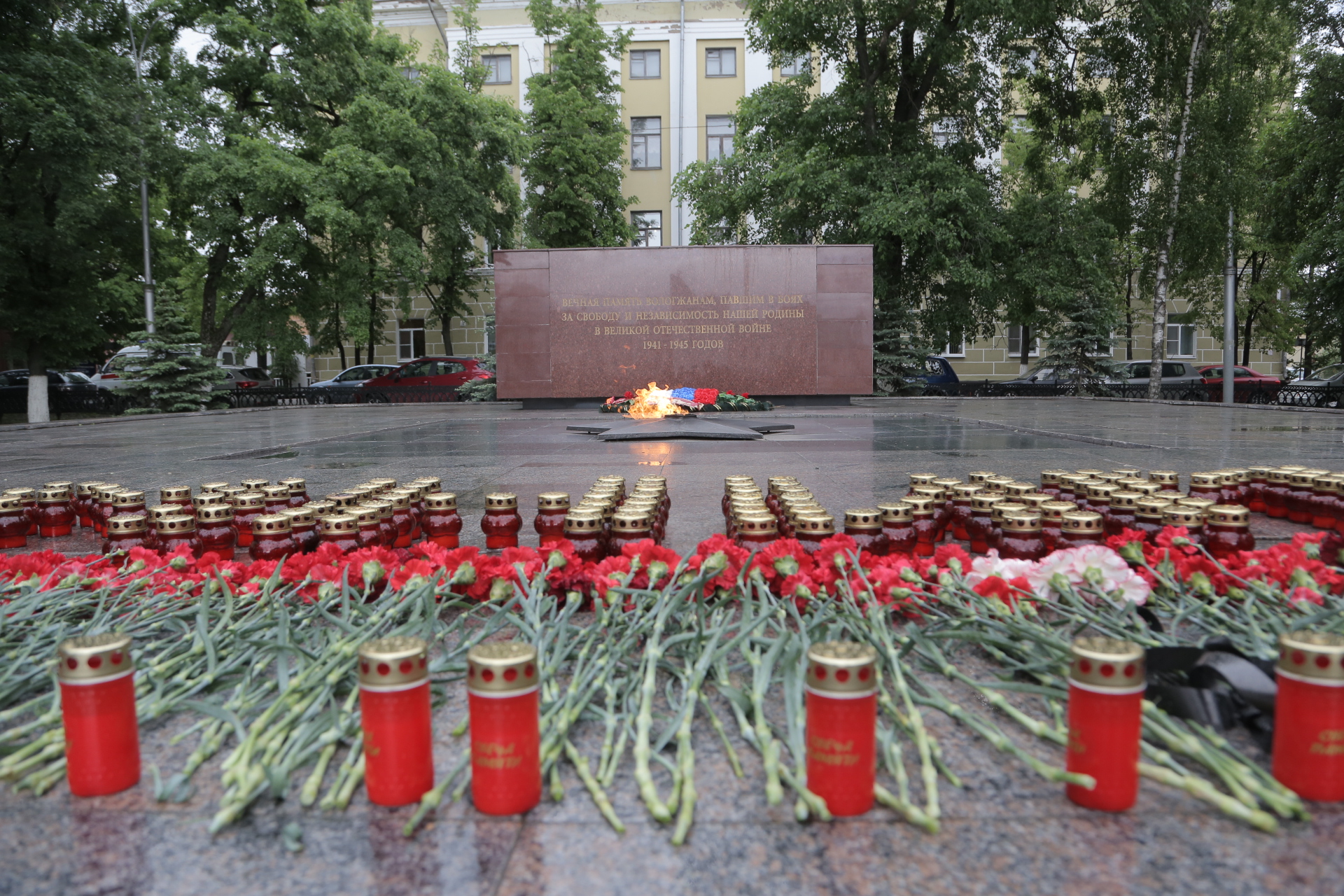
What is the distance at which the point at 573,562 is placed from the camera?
6.52 ft

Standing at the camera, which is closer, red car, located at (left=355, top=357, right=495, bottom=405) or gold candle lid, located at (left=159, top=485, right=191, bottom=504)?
gold candle lid, located at (left=159, top=485, right=191, bottom=504)

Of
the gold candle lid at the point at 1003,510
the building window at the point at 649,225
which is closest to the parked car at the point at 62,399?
the building window at the point at 649,225

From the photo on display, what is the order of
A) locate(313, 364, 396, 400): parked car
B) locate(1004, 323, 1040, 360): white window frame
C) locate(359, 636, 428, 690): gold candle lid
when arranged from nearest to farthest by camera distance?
locate(359, 636, 428, 690): gold candle lid → locate(313, 364, 396, 400): parked car → locate(1004, 323, 1040, 360): white window frame

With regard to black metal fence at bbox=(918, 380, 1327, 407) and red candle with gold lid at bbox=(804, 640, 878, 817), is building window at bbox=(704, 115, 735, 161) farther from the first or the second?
red candle with gold lid at bbox=(804, 640, 878, 817)

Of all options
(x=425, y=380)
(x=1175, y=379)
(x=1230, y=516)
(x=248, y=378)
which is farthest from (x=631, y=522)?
(x=248, y=378)

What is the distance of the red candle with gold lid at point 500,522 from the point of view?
2537mm

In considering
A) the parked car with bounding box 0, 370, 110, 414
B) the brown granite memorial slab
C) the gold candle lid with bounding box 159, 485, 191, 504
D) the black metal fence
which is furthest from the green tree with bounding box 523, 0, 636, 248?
the gold candle lid with bounding box 159, 485, 191, 504

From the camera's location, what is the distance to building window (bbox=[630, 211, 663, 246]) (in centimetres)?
2808

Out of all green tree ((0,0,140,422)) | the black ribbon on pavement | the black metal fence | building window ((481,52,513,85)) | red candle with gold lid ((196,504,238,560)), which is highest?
building window ((481,52,513,85))

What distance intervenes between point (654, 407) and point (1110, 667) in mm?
9642

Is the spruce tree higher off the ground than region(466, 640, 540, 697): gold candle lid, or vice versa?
the spruce tree

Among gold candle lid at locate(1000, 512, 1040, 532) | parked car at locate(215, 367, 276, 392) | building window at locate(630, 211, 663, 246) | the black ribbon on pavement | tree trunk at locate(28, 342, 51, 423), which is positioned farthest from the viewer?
building window at locate(630, 211, 663, 246)

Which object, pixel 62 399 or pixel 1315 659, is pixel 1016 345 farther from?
pixel 1315 659

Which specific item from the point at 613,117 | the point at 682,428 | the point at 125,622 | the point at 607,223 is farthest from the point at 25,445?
the point at 613,117
